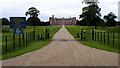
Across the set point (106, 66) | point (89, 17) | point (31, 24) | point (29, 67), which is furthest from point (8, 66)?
point (31, 24)

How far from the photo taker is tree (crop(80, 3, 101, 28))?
7761 centimetres

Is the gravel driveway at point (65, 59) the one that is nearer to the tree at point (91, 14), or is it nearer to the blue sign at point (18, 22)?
the blue sign at point (18, 22)

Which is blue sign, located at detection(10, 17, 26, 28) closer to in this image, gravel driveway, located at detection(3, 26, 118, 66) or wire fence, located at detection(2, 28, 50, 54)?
wire fence, located at detection(2, 28, 50, 54)

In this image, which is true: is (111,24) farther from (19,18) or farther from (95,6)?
(19,18)

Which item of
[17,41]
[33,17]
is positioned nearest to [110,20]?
[33,17]

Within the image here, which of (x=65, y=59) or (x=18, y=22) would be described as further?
(x=18, y=22)

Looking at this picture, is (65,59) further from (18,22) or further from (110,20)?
(110,20)

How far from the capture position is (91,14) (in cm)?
7706

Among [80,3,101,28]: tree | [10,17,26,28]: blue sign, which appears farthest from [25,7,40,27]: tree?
[10,17,26,28]: blue sign

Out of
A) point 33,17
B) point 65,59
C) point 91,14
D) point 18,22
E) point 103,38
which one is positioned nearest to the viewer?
point 65,59

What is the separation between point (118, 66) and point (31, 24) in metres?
101

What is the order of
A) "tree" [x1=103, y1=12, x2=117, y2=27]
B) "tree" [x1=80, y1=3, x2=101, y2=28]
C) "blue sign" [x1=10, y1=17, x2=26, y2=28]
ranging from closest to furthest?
"blue sign" [x1=10, y1=17, x2=26, y2=28], "tree" [x1=80, y1=3, x2=101, y2=28], "tree" [x1=103, y1=12, x2=117, y2=27]

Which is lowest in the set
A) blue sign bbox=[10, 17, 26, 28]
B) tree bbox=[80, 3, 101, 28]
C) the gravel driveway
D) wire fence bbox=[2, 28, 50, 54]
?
the gravel driveway

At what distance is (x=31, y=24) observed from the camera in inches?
4309
